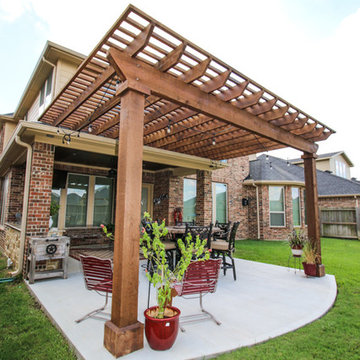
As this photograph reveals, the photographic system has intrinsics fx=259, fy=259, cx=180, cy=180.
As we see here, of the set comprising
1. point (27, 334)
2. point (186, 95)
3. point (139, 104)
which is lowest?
point (27, 334)

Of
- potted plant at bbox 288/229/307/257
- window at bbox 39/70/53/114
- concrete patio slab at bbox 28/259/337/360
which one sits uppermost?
window at bbox 39/70/53/114

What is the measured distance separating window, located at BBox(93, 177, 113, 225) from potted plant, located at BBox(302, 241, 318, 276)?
231 inches

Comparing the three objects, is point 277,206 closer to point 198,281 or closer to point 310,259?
point 310,259

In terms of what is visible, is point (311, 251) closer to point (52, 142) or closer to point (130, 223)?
point (130, 223)

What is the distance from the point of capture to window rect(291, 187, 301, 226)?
42.2 feet

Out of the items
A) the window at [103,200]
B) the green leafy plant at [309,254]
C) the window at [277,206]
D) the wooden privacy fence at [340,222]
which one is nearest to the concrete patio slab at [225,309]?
the green leafy plant at [309,254]

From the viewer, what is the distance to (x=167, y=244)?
534 centimetres

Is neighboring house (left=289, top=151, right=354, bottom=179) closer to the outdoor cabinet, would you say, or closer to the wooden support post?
the outdoor cabinet

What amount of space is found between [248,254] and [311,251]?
10.1 feet

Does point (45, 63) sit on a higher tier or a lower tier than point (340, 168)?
higher

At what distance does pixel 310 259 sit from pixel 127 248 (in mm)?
4309

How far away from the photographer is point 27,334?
9.37 ft

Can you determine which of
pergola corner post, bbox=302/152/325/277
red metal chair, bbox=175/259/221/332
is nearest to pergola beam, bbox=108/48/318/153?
pergola corner post, bbox=302/152/325/277

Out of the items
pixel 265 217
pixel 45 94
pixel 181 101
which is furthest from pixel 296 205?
pixel 45 94
